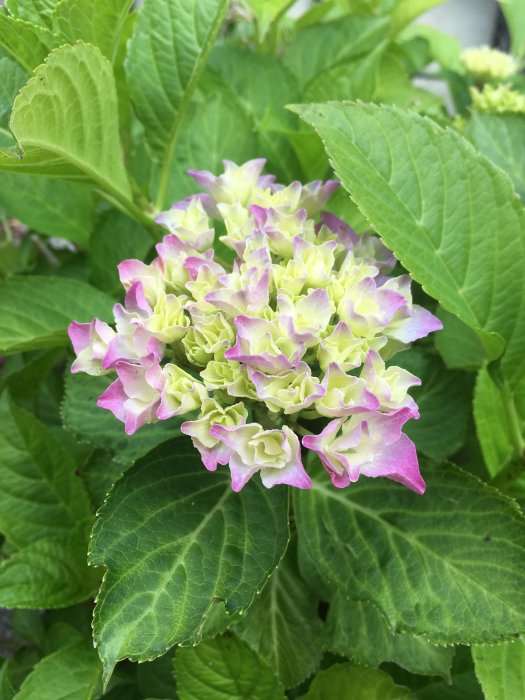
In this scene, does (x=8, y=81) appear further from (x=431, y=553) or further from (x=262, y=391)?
(x=431, y=553)

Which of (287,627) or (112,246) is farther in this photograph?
(112,246)

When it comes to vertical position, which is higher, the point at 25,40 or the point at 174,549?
the point at 25,40

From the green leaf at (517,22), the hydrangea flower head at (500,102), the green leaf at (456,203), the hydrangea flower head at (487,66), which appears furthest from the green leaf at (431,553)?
the green leaf at (517,22)

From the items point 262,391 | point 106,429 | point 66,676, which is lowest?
point 66,676

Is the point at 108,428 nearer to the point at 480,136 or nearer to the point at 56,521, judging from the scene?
the point at 56,521

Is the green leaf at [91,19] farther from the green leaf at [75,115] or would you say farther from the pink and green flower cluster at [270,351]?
the pink and green flower cluster at [270,351]

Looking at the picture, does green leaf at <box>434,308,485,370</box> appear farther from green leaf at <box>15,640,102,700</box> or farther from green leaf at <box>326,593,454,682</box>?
green leaf at <box>15,640,102,700</box>

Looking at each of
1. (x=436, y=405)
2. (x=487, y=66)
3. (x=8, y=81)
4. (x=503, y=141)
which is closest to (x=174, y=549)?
(x=436, y=405)

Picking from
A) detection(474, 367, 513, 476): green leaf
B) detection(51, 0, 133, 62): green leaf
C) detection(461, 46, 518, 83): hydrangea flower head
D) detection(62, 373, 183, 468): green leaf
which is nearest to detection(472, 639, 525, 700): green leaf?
detection(474, 367, 513, 476): green leaf
